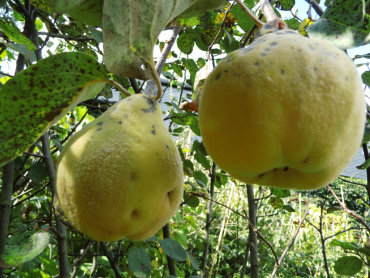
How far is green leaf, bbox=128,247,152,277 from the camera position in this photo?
116 centimetres

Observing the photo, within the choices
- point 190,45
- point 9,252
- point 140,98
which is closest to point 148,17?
point 140,98

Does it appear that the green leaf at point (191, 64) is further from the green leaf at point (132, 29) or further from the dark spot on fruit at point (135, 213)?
the dark spot on fruit at point (135, 213)

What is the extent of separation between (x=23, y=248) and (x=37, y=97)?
628 mm

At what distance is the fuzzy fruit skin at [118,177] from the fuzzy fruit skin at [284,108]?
0.39ft

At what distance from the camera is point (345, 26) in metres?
0.66

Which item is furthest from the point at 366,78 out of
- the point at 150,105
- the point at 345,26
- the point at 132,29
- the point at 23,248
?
the point at 23,248

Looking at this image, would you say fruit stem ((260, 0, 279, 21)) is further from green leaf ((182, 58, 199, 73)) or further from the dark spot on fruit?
green leaf ((182, 58, 199, 73))

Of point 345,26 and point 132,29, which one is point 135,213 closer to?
point 132,29

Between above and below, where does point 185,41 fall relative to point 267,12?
above

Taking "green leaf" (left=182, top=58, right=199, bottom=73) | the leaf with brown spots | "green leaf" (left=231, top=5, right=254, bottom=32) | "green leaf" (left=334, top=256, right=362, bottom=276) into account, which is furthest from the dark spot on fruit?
"green leaf" (left=334, top=256, right=362, bottom=276)

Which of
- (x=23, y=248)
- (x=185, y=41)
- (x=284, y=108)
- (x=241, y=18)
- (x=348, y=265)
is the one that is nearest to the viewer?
(x=284, y=108)

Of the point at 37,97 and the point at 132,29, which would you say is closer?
the point at 132,29

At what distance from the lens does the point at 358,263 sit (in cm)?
163

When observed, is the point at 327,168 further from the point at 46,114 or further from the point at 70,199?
the point at 46,114
